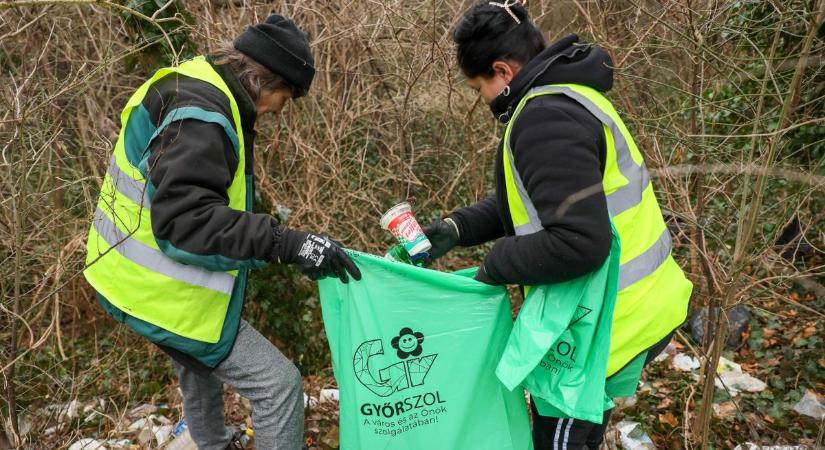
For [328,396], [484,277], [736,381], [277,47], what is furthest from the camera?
[736,381]

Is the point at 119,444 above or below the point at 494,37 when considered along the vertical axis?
below

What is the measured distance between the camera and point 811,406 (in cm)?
320

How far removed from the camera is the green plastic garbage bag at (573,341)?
1.84 metres

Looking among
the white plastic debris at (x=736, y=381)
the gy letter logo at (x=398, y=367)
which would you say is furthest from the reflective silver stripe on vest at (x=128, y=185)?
the white plastic debris at (x=736, y=381)

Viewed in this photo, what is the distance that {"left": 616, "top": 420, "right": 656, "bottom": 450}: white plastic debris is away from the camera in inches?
114

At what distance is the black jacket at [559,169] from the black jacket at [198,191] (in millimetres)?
784

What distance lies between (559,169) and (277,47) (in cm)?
109

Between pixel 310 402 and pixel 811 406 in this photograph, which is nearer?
pixel 811 406

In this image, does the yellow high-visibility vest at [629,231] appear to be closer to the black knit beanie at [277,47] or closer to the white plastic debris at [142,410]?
the black knit beanie at [277,47]

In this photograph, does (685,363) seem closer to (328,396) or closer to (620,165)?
(328,396)

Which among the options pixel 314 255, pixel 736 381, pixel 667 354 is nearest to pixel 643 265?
pixel 314 255

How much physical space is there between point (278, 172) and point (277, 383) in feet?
7.26

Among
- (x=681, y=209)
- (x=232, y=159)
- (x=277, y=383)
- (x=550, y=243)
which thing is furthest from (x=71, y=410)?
(x=681, y=209)

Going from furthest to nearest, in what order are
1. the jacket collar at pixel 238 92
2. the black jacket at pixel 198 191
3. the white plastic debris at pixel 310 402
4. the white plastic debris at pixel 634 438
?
the white plastic debris at pixel 310 402, the white plastic debris at pixel 634 438, the jacket collar at pixel 238 92, the black jacket at pixel 198 191
